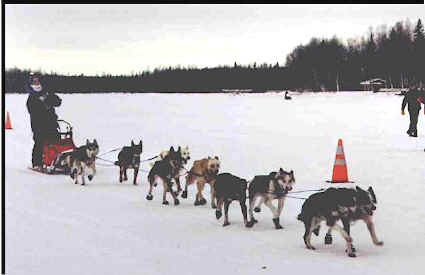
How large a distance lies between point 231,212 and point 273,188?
33.2 inches

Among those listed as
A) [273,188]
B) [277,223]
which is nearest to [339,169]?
[277,223]

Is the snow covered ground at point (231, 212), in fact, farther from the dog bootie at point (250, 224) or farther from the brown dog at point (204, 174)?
the brown dog at point (204, 174)

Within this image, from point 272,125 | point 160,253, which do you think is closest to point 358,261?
point 160,253

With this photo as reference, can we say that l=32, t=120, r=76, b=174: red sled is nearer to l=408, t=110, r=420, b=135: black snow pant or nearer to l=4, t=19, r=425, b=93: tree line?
l=4, t=19, r=425, b=93: tree line

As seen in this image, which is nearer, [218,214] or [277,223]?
[277,223]

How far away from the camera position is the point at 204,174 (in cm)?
595

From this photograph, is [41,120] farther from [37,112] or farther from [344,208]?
[344,208]

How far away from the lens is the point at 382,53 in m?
5.30

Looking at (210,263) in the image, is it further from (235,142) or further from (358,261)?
(235,142)

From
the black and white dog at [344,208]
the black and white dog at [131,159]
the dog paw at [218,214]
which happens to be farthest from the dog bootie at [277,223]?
the black and white dog at [131,159]

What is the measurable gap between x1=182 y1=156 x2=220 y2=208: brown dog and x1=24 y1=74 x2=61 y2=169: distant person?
2.59 metres

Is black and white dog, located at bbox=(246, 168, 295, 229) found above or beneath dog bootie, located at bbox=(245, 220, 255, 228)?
above

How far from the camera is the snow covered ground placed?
14.3 ft

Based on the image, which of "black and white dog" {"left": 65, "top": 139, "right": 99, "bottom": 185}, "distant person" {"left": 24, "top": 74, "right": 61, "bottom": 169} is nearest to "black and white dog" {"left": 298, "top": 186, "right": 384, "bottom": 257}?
"black and white dog" {"left": 65, "top": 139, "right": 99, "bottom": 185}
